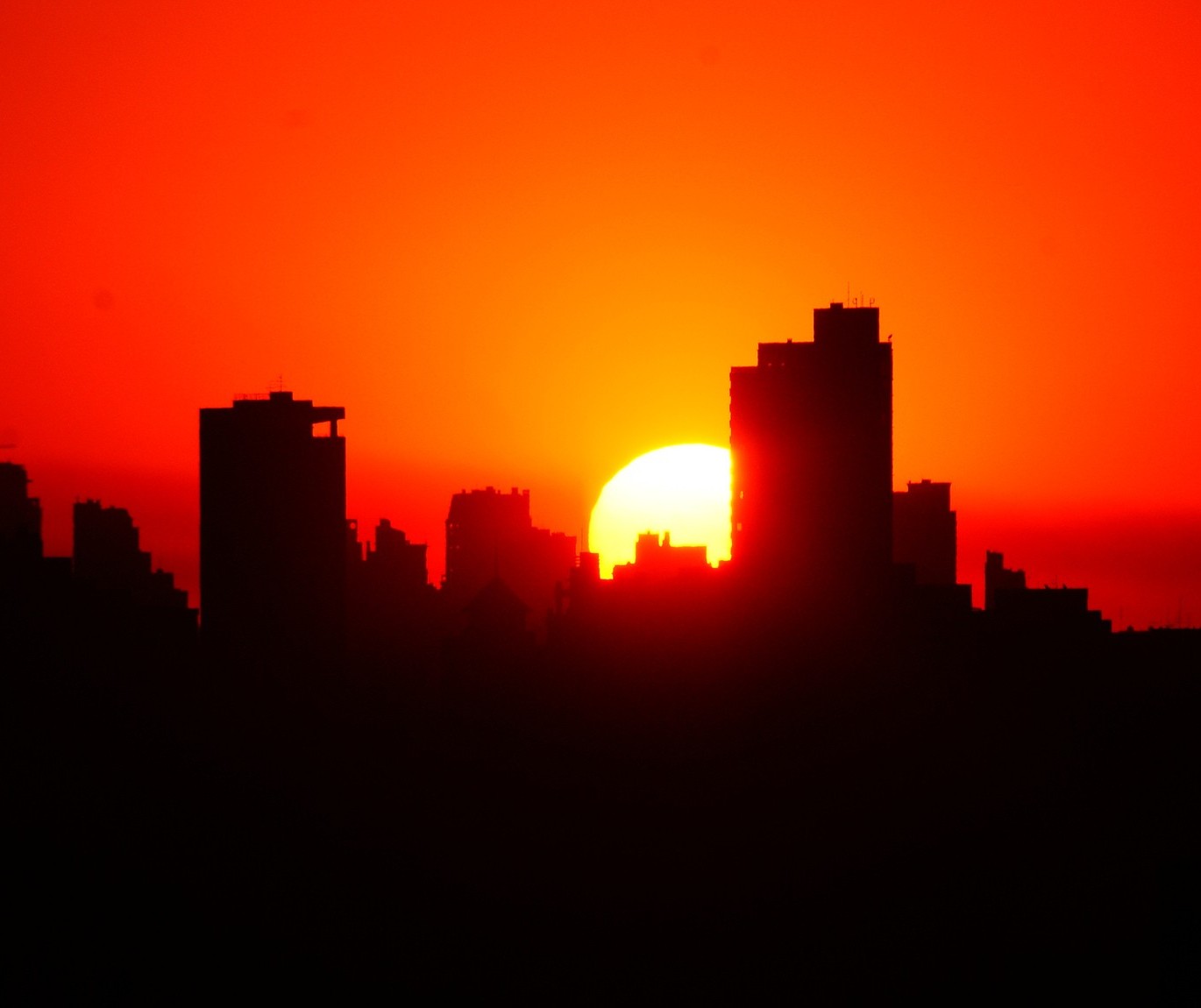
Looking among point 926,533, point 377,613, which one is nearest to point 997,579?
point 926,533

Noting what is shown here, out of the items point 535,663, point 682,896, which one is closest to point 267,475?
point 535,663

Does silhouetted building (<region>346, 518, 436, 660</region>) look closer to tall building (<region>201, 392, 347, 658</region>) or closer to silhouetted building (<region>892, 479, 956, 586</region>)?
tall building (<region>201, 392, 347, 658</region>)

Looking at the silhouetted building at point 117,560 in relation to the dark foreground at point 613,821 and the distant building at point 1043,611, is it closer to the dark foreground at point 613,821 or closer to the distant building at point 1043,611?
the dark foreground at point 613,821

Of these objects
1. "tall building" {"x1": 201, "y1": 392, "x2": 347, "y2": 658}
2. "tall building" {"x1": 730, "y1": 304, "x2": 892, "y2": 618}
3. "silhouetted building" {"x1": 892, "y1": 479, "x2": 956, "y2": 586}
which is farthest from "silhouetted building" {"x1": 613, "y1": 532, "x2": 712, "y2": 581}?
"tall building" {"x1": 201, "y1": 392, "x2": 347, "y2": 658}

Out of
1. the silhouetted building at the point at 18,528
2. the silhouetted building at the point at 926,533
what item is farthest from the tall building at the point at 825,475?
the silhouetted building at the point at 18,528

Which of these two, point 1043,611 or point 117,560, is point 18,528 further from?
point 1043,611

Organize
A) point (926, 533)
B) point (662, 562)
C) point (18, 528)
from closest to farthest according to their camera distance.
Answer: point (18, 528) → point (662, 562) → point (926, 533)

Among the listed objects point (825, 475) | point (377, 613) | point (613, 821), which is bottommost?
point (613, 821)
